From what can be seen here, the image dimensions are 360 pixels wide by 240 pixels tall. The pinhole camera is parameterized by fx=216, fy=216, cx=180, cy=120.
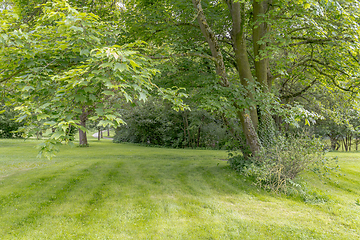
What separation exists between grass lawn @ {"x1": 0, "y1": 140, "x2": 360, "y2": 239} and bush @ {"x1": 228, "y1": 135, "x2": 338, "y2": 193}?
19.8 inches

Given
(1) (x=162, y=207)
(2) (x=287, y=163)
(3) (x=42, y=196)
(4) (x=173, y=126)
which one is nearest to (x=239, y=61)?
(2) (x=287, y=163)

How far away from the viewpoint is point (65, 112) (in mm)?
3912

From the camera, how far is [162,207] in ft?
18.7

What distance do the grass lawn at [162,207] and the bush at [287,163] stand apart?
0.50 m

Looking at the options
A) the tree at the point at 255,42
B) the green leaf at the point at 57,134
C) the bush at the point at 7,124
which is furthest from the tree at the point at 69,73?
the bush at the point at 7,124

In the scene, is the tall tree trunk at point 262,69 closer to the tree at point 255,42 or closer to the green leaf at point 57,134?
the tree at point 255,42

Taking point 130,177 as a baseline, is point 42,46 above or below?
above

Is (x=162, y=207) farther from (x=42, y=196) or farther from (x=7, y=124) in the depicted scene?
(x=7, y=124)

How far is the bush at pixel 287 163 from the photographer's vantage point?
6.59 metres

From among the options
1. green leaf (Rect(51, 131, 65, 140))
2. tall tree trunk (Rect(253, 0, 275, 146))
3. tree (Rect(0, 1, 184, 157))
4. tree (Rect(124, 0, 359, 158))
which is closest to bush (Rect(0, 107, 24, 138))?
tree (Rect(124, 0, 359, 158))

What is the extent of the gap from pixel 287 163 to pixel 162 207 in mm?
4130

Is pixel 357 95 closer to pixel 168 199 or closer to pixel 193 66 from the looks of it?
pixel 193 66

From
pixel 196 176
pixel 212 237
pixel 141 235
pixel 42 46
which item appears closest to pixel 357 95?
pixel 196 176

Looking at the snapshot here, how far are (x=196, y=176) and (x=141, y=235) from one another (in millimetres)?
4048
